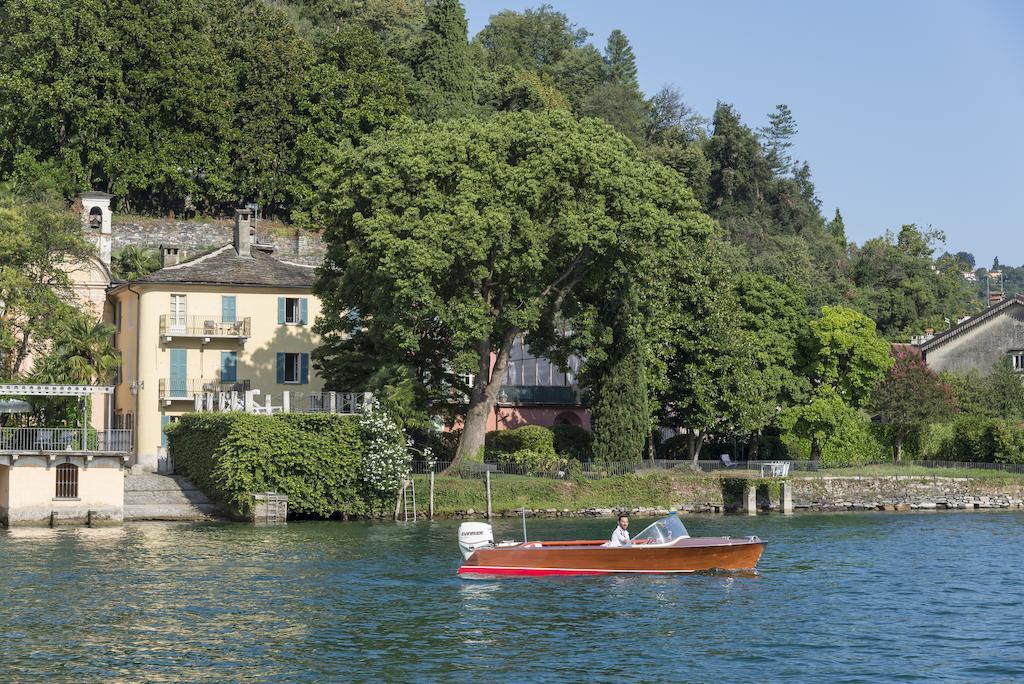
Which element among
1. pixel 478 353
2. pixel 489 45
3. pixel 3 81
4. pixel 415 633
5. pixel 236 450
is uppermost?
pixel 489 45

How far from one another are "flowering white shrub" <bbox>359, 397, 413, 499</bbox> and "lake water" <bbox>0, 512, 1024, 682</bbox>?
556cm

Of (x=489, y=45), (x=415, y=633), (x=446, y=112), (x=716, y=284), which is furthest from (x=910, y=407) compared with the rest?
(x=489, y=45)

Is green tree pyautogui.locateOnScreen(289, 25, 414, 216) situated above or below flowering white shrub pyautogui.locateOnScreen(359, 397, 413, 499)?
Answer: above

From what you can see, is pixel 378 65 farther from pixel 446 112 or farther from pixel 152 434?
pixel 152 434

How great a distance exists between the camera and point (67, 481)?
52.9 metres

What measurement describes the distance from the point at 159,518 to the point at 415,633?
2632cm

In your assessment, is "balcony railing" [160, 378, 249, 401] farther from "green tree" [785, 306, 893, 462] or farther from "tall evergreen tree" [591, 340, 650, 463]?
"green tree" [785, 306, 893, 462]

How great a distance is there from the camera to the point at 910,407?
74.4 m

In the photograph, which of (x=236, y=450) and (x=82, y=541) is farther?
(x=236, y=450)

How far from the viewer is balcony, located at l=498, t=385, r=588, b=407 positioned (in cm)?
7900

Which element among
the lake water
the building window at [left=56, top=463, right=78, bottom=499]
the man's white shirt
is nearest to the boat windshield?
the man's white shirt

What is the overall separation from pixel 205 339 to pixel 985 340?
147 feet

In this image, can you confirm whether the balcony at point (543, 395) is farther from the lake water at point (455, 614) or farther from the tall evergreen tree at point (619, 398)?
the lake water at point (455, 614)

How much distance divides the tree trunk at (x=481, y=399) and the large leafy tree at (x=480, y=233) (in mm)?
52
